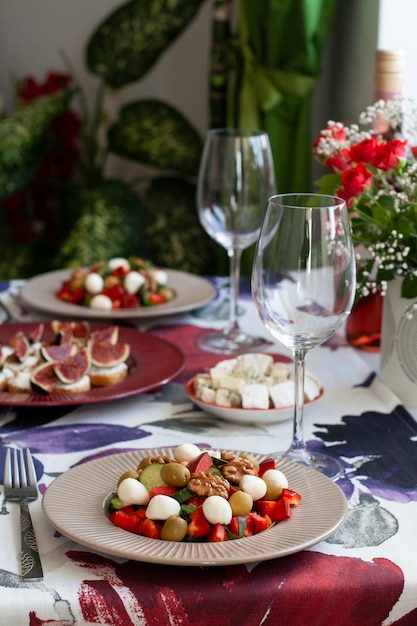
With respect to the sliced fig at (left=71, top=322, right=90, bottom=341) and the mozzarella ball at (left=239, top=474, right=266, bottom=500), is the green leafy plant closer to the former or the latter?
the sliced fig at (left=71, top=322, right=90, bottom=341)

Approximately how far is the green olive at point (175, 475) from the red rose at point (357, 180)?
0.52 m

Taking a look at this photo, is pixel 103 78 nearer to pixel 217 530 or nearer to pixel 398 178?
pixel 398 178

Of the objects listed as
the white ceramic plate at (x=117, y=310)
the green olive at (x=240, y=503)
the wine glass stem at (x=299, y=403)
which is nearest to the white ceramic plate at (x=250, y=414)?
the wine glass stem at (x=299, y=403)

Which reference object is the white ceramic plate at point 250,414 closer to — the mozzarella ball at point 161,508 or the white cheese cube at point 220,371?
the white cheese cube at point 220,371

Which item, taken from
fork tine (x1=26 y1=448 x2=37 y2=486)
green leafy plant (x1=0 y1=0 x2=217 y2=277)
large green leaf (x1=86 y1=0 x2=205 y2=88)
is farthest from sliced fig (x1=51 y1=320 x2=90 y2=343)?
large green leaf (x1=86 y1=0 x2=205 y2=88)

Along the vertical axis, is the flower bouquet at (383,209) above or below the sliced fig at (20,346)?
above

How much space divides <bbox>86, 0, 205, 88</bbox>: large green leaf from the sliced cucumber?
2.75 m

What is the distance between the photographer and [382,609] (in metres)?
0.91

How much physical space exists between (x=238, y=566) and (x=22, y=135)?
8.81 feet

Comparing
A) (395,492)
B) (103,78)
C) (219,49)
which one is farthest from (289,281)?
(103,78)

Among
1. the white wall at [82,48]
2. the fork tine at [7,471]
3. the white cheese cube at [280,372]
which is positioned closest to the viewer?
the fork tine at [7,471]

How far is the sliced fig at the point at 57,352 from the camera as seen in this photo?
56.9 inches

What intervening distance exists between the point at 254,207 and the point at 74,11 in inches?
96.7

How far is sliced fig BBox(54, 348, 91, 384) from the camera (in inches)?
54.7
